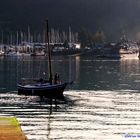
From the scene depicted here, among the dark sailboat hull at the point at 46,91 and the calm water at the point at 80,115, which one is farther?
the dark sailboat hull at the point at 46,91

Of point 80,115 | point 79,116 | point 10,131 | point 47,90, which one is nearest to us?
point 10,131

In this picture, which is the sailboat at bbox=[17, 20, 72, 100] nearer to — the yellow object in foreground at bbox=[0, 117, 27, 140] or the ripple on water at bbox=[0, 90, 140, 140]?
the ripple on water at bbox=[0, 90, 140, 140]

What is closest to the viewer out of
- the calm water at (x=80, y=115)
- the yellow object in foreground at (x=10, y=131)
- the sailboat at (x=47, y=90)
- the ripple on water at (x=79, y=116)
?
the yellow object in foreground at (x=10, y=131)

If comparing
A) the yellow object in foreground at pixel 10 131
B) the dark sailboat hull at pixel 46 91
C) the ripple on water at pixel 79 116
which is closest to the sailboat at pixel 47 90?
the dark sailboat hull at pixel 46 91

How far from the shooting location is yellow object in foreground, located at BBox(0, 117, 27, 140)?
33375mm

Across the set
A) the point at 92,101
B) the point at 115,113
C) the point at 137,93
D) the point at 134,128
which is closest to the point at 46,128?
the point at 134,128

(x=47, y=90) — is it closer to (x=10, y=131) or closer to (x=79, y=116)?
(x=79, y=116)

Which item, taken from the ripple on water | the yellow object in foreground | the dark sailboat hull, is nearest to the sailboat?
the dark sailboat hull

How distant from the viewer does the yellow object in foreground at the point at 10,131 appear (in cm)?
3338

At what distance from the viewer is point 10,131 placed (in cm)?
3531

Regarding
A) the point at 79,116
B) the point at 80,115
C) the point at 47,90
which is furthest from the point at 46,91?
the point at 79,116

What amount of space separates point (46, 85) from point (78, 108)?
1457cm

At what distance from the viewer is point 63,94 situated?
78188 millimetres

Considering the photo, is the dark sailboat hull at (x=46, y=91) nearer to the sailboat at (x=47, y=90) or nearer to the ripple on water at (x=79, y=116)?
the sailboat at (x=47, y=90)
